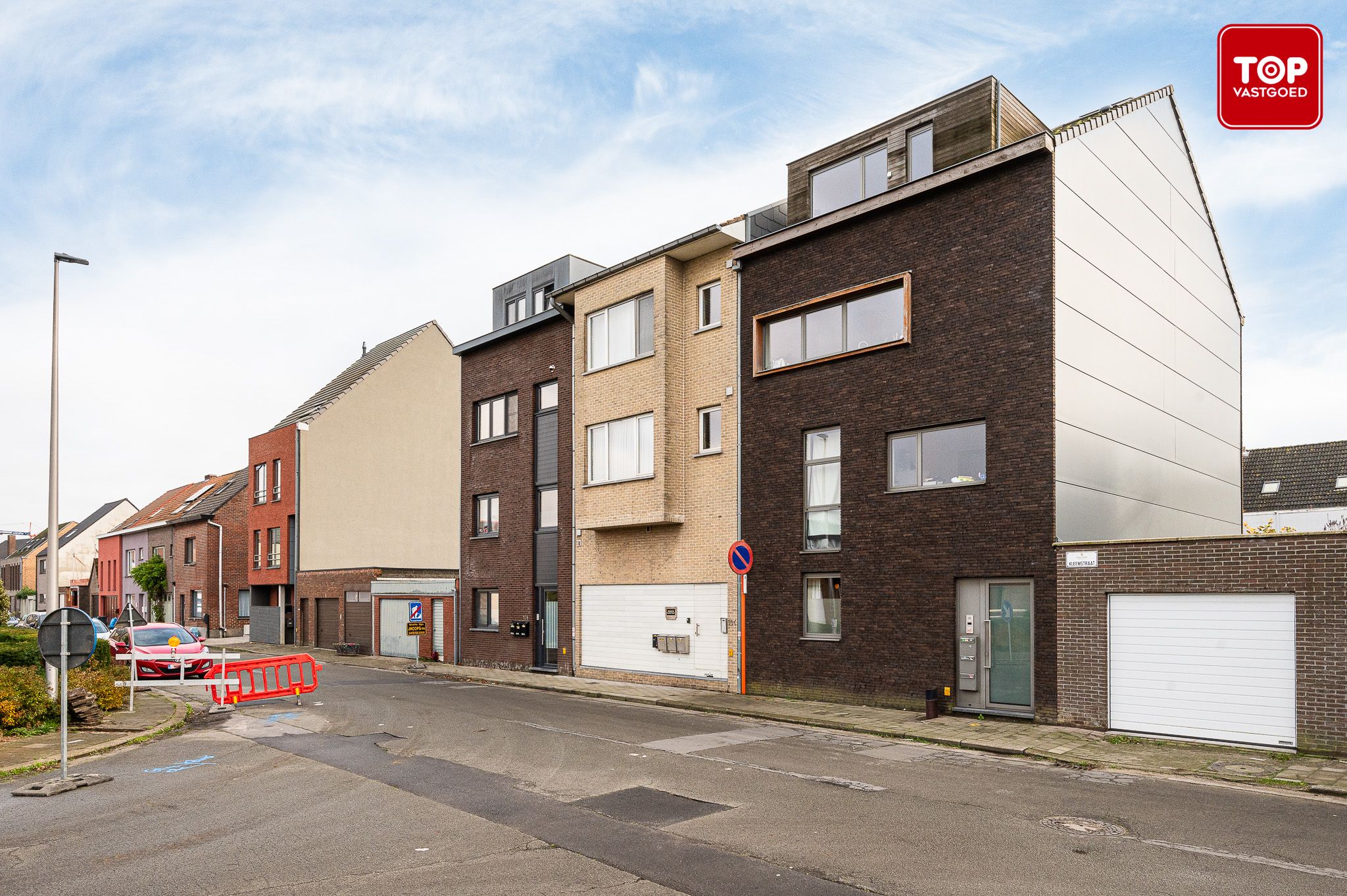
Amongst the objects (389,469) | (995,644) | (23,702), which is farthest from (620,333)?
(389,469)

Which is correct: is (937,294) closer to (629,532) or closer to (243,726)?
(629,532)

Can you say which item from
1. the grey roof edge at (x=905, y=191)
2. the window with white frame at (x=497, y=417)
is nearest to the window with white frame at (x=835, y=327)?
the grey roof edge at (x=905, y=191)

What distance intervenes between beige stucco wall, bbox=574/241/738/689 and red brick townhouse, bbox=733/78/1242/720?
76 centimetres

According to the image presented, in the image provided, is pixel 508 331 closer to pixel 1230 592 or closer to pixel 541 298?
pixel 541 298

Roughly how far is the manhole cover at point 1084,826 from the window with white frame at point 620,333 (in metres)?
15.1

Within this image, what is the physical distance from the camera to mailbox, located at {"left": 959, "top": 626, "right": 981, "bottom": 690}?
16.0 m

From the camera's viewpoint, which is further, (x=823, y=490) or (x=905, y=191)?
(x=823, y=490)

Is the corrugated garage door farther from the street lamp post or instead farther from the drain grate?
the drain grate

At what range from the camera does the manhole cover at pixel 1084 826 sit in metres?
8.76

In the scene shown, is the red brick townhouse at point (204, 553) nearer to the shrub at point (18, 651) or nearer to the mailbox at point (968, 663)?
the shrub at point (18, 651)

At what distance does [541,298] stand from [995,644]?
17733mm

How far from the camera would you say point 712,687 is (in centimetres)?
2095

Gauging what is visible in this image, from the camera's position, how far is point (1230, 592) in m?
13.5

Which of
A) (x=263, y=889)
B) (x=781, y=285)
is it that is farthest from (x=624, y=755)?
(x=781, y=285)
